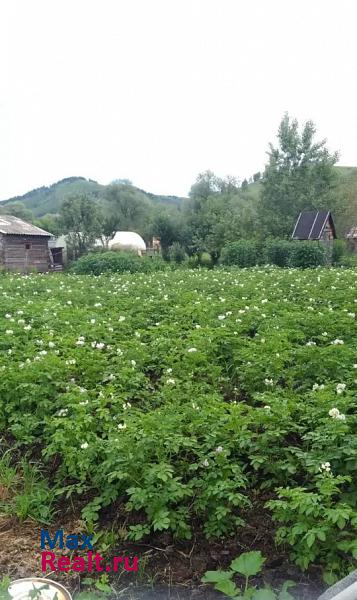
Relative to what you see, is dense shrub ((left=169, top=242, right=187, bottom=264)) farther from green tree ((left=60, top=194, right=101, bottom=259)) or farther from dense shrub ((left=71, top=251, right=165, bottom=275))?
green tree ((left=60, top=194, right=101, bottom=259))

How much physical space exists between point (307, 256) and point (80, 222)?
96.1 feet

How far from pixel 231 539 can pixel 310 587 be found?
0.59 m

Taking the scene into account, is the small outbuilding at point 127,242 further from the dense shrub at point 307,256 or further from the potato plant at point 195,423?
the potato plant at point 195,423

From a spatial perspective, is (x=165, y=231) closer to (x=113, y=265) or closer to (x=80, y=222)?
(x=80, y=222)

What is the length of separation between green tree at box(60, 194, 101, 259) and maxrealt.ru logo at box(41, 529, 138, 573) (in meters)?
49.2

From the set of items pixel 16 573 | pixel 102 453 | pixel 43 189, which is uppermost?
pixel 43 189

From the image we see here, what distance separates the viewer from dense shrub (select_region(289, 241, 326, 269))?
92.7 feet

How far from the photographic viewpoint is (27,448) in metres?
4.54

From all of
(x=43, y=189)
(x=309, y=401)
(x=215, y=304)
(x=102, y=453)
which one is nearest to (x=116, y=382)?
(x=102, y=453)

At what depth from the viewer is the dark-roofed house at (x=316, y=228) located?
124ft

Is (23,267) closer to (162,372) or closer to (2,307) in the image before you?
(2,307)

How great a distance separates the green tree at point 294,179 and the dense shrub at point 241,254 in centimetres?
1310

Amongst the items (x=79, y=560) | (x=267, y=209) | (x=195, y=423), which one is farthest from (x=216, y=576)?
(x=267, y=209)

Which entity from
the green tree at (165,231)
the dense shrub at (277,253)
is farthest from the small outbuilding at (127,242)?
the dense shrub at (277,253)
